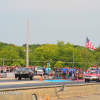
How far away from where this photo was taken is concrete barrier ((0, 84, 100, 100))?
984 centimetres

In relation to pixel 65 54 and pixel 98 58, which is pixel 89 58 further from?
pixel 65 54

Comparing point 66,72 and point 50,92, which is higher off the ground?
point 66,72

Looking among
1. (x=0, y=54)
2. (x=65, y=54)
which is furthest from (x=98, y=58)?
(x=0, y=54)

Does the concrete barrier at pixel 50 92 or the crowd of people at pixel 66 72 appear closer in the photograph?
the concrete barrier at pixel 50 92

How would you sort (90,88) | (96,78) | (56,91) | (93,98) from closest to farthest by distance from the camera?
(56,91), (93,98), (90,88), (96,78)

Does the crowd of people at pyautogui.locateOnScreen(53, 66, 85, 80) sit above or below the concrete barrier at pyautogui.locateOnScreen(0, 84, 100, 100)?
above

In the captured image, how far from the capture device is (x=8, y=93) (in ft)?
32.1

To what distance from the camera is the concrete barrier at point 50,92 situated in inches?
388

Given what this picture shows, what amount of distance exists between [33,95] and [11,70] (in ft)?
93.1

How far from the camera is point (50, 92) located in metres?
12.0

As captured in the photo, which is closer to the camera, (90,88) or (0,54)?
(90,88)

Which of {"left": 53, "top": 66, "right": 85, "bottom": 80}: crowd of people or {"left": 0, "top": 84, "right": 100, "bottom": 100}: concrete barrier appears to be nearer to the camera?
{"left": 0, "top": 84, "right": 100, "bottom": 100}: concrete barrier

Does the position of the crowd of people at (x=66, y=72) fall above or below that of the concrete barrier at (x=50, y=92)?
above

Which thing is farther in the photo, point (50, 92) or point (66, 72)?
point (66, 72)
